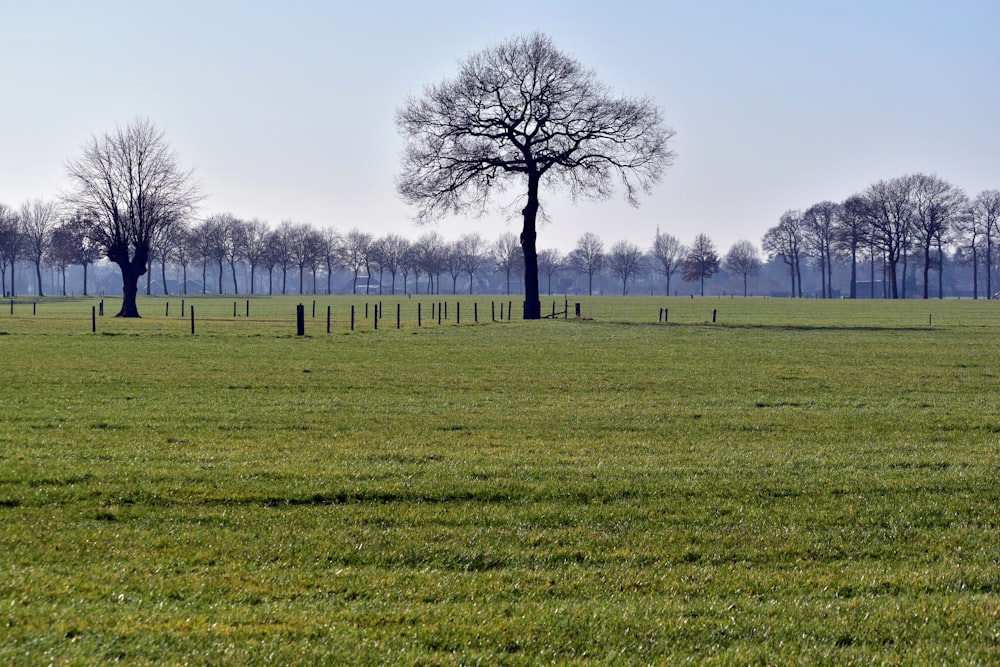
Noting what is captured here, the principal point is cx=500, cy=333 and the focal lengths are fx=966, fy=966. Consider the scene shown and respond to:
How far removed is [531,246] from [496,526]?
A: 146 ft

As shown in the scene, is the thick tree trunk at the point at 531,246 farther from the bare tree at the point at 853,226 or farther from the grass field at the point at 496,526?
the bare tree at the point at 853,226

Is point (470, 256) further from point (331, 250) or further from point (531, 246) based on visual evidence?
point (531, 246)

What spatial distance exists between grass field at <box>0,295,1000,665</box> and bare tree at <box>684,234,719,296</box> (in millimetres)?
131441

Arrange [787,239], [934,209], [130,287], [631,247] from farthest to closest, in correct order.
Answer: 1. [631,247]
2. [787,239]
3. [934,209]
4. [130,287]

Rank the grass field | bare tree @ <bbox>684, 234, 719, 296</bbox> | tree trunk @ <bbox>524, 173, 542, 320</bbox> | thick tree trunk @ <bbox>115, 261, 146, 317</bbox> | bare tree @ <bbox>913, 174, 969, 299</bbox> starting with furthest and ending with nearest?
1. bare tree @ <bbox>684, 234, 719, 296</bbox>
2. bare tree @ <bbox>913, 174, 969, 299</bbox>
3. thick tree trunk @ <bbox>115, 261, 146, 317</bbox>
4. tree trunk @ <bbox>524, 173, 542, 320</bbox>
5. the grass field

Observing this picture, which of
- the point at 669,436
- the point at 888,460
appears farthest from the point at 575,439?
the point at 888,460

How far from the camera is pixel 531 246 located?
52812 millimetres

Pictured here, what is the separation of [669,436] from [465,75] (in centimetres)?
3831

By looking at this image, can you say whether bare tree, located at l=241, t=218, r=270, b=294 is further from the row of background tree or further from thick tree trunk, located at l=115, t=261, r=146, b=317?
thick tree trunk, located at l=115, t=261, r=146, b=317

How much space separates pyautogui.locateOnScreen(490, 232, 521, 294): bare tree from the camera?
172 metres

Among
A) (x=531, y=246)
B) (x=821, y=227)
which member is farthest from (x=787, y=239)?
(x=531, y=246)

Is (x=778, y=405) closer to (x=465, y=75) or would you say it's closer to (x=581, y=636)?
(x=581, y=636)

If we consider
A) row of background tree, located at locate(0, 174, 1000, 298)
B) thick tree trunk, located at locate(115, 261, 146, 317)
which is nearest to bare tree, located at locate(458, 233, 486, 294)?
row of background tree, located at locate(0, 174, 1000, 298)

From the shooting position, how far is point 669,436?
45.9 ft
